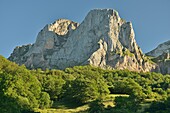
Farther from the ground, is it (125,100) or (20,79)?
(20,79)

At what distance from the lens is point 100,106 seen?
8181cm

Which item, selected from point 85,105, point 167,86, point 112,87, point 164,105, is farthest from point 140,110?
point 167,86

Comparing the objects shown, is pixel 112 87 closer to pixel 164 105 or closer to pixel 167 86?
pixel 167 86

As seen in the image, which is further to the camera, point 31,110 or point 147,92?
point 147,92

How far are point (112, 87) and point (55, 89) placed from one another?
19.5m

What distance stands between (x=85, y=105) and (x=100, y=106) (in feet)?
44.0

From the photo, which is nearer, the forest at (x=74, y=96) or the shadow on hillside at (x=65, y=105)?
the forest at (x=74, y=96)

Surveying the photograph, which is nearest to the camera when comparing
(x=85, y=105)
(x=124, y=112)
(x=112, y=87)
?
(x=124, y=112)

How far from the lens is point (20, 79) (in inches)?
3654

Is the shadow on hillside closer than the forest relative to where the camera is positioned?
No

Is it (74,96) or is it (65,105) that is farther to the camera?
(74,96)

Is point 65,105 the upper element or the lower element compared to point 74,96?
lower

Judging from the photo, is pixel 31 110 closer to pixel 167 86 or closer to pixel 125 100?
pixel 125 100

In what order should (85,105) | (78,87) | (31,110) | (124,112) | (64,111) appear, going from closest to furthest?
(124,112) < (31,110) < (64,111) < (85,105) < (78,87)
